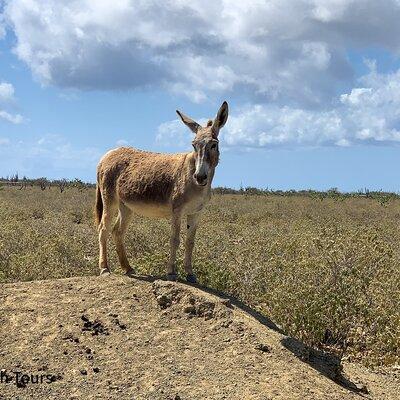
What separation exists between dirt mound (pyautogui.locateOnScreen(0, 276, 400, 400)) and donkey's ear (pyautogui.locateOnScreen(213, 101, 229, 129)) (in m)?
2.32

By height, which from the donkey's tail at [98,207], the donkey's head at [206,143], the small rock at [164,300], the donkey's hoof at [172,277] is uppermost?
the donkey's head at [206,143]

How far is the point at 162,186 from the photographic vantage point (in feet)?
29.6

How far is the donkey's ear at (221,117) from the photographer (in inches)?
327

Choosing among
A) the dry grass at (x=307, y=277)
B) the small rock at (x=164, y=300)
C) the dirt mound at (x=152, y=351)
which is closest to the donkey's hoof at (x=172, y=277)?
the dirt mound at (x=152, y=351)

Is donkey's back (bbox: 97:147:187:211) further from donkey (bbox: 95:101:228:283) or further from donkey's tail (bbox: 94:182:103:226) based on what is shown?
donkey's tail (bbox: 94:182:103:226)

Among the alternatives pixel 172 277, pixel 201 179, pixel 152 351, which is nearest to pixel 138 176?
pixel 172 277

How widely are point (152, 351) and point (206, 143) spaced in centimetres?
283

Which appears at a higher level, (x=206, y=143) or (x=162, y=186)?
(x=206, y=143)

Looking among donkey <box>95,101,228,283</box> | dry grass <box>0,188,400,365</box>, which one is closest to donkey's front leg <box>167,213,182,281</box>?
donkey <box>95,101,228,283</box>

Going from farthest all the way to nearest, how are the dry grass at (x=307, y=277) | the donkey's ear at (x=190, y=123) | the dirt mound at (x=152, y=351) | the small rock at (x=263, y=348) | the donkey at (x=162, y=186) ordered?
the dry grass at (x=307, y=277) → the donkey's ear at (x=190, y=123) → the donkey at (x=162, y=186) → the small rock at (x=263, y=348) → the dirt mound at (x=152, y=351)

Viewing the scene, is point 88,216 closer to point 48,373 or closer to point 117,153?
point 117,153

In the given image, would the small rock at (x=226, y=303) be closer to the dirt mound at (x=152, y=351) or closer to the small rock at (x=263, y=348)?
the dirt mound at (x=152, y=351)

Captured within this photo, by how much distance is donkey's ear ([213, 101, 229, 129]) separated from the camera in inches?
A: 327

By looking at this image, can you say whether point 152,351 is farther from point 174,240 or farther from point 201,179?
point 201,179
